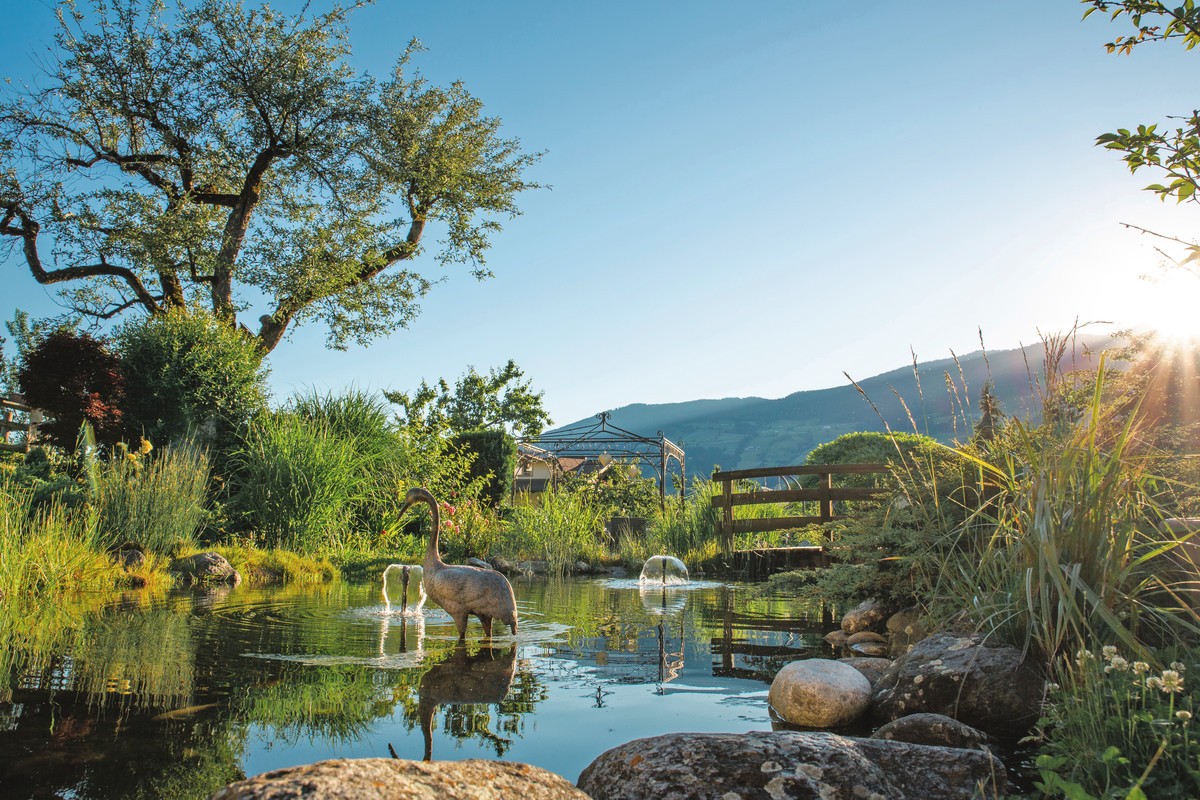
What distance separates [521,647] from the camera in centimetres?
540

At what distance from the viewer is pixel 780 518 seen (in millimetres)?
12703

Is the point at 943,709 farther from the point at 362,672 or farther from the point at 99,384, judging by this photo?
the point at 99,384

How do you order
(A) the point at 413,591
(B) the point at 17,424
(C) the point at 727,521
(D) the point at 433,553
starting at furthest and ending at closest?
1. (B) the point at 17,424
2. (C) the point at 727,521
3. (A) the point at 413,591
4. (D) the point at 433,553

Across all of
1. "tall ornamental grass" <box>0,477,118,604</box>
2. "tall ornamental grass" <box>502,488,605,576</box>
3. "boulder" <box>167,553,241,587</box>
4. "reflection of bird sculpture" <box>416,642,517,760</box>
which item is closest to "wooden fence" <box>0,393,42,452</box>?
"boulder" <box>167,553,241,587</box>

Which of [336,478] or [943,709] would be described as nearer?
[943,709]

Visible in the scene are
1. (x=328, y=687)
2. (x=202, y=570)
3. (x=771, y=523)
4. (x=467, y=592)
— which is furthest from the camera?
(x=771, y=523)

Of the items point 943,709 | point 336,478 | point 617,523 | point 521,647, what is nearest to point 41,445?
point 336,478

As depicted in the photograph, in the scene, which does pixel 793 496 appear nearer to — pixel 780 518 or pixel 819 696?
pixel 780 518

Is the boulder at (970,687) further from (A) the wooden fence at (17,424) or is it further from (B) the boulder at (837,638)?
(A) the wooden fence at (17,424)

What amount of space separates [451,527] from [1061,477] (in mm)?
11424

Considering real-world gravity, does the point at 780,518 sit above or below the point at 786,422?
below

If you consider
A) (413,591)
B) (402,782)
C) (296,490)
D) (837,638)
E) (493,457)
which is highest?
(493,457)

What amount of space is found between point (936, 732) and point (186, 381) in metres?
13.4

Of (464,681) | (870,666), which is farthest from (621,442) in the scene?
(464,681)
